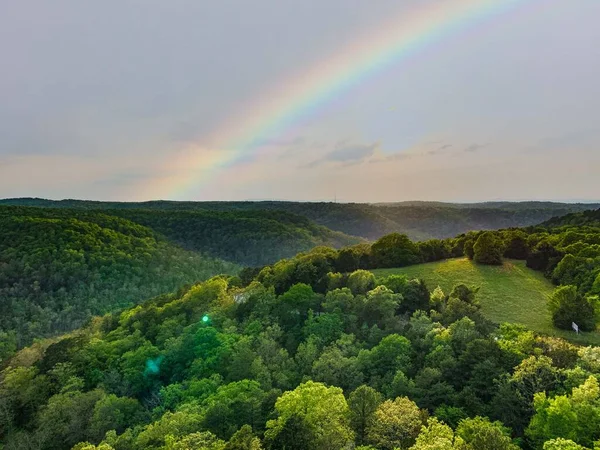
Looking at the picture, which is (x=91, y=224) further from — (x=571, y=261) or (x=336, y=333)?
(x=571, y=261)

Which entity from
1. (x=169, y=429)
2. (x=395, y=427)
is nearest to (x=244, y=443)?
(x=169, y=429)

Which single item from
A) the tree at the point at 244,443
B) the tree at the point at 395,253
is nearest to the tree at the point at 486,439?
the tree at the point at 244,443

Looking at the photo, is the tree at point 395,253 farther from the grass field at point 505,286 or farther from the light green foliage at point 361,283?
the light green foliage at point 361,283

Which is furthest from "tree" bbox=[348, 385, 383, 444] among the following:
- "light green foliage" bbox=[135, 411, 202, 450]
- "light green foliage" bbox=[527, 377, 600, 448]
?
"light green foliage" bbox=[135, 411, 202, 450]

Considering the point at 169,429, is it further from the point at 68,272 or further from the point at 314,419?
the point at 68,272

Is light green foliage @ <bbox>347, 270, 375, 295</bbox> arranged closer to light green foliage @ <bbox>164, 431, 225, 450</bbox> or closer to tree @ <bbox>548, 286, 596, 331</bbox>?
tree @ <bbox>548, 286, 596, 331</bbox>

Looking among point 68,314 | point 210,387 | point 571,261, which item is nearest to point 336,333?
point 210,387
